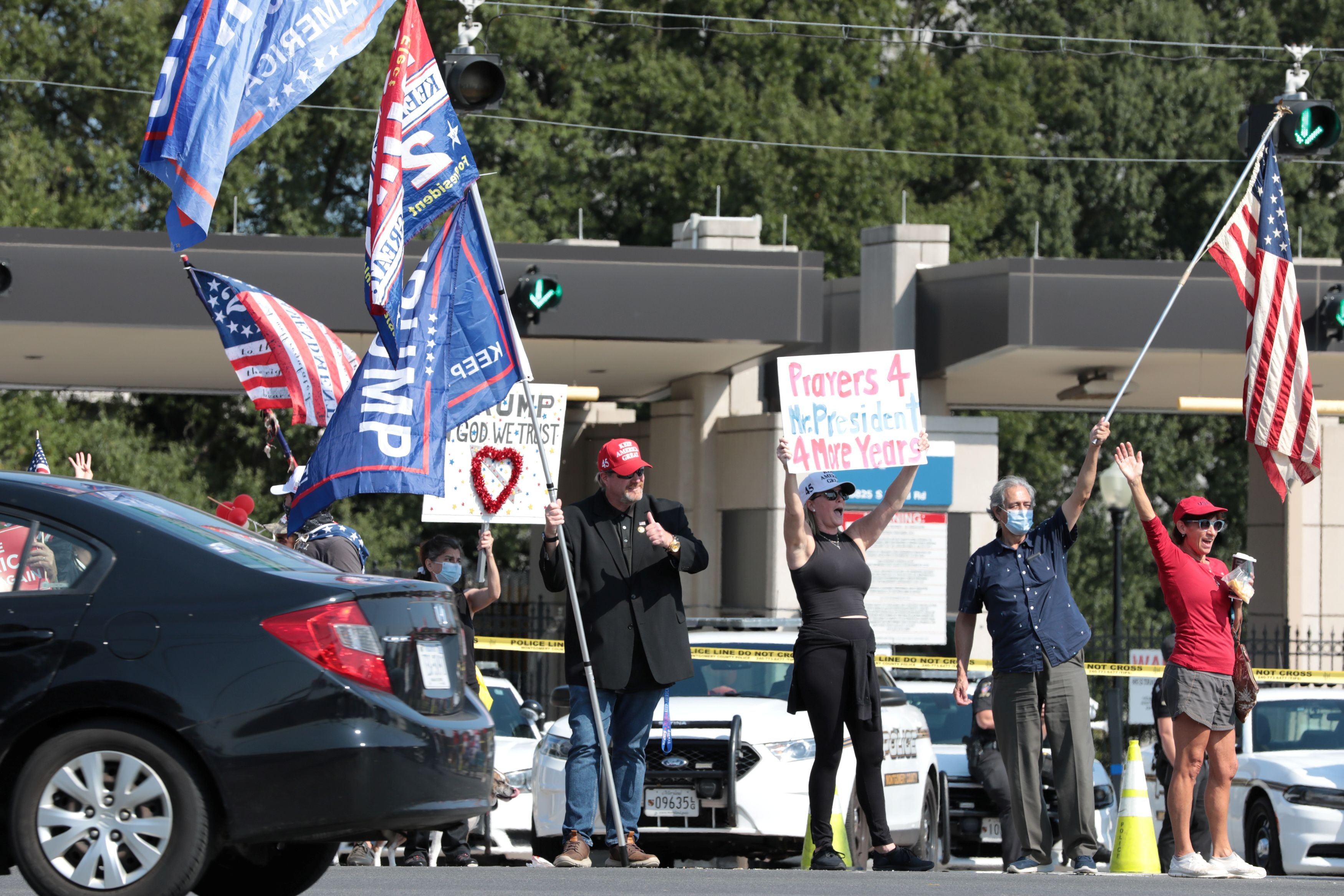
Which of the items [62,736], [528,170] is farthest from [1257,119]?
[528,170]

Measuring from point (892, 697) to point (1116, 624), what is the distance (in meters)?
12.4

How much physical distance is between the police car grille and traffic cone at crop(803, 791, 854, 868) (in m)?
0.49

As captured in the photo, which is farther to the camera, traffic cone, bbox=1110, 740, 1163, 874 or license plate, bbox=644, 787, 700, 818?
license plate, bbox=644, 787, 700, 818

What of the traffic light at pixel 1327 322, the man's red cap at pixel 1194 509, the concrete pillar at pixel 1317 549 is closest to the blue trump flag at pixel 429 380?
the man's red cap at pixel 1194 509

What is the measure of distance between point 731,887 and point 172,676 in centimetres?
289

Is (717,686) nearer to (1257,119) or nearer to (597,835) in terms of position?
(597,835)

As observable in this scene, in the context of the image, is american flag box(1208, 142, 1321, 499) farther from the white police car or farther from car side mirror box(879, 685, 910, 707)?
car side mirror box(879, 685, 910, 707)

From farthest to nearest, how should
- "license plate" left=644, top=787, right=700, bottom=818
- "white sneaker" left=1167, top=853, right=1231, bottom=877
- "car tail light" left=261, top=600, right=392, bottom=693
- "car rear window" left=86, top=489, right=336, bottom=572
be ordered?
"license plate" left=644, top=787, right=700, bottom=818 → "white sneaker" left=1167, top=853, right=1231, bottom=877 → "car rear window" left=86, top=489, right=336, bottom=572 → "car tail light" left=261, top=600, right=392, bottom=693

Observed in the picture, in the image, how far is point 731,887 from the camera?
853 centimetres

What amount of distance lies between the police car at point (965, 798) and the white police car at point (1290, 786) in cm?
45

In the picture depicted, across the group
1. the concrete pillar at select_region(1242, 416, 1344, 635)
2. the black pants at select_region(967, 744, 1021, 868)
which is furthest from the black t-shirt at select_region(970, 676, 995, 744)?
the concrete pillar at select_region(1242, 416, 1344, 635)

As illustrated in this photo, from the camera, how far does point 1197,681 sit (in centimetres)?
1039

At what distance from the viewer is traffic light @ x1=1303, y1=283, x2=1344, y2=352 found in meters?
20.2

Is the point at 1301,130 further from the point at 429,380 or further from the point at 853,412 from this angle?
the point at 429,380
